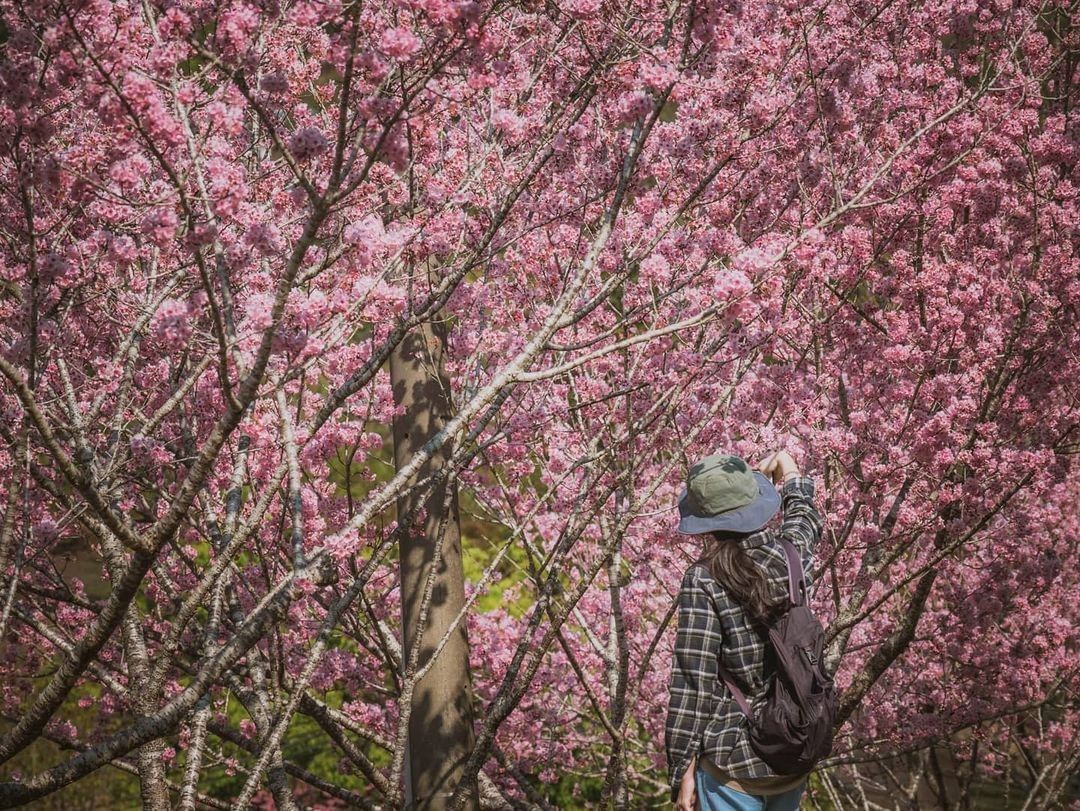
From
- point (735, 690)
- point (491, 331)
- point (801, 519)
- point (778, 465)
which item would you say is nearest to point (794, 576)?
point (801, 519)

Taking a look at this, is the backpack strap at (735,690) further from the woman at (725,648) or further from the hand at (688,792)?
the hand at (688,792)

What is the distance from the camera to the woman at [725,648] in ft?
9.59

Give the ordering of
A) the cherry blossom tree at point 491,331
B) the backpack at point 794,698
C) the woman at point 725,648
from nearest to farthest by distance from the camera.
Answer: the backpack at point 794,698
the woman at point 725,648
the cherry blossom tree at point 491,331

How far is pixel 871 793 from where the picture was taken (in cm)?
1103

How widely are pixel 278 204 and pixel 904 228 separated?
3.30 meters

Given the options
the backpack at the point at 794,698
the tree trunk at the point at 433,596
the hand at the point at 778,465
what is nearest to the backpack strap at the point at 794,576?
the backpack at the point at 794,698

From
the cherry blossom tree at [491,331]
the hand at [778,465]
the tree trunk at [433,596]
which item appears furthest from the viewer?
the tree trunk at [433,596]

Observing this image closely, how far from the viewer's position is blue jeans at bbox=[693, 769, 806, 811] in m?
2.93

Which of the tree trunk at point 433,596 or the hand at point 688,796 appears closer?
the hand at point 688,796

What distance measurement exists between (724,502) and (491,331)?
8.60 ft

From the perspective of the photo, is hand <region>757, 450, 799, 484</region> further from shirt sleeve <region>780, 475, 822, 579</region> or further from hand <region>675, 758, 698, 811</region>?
hand <region>675, 758, 698, 811</region>

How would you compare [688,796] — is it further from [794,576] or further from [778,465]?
[778,465]

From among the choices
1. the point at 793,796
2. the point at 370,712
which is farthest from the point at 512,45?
the point at 370,712

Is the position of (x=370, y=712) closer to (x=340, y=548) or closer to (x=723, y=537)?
(x=340, y=548)
